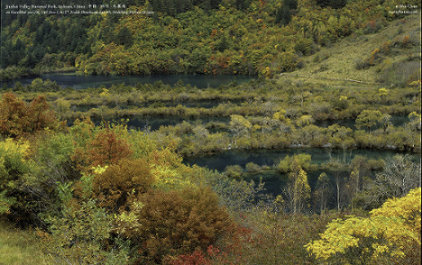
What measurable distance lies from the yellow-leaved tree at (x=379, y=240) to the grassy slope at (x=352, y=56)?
244 feet

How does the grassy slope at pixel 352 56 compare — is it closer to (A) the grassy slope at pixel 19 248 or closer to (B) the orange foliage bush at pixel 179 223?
(B) the orange foliage bush at pixel 179 223

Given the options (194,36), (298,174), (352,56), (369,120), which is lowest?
(298,174)

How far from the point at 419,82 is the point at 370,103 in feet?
45.4

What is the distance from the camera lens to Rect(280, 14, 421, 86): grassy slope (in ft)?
271

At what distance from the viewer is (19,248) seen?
11844 mm

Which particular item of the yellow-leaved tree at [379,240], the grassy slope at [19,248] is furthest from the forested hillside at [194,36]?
the yellow-leaved tree at [379,240]

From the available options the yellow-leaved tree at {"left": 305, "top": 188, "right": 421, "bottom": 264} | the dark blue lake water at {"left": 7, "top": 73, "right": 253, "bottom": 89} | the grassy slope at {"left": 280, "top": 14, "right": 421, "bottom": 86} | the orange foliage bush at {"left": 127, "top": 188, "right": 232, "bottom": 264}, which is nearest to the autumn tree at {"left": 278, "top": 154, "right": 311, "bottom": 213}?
the orange foliage bush at {"left": 127, "top": 188, "right": 232, "bottom": 264}

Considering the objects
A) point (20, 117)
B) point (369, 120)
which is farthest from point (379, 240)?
point (369, 120)

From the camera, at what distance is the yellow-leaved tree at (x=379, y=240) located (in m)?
8.80

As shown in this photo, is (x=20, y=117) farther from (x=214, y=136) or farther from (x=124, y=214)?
(x=214, y=136)

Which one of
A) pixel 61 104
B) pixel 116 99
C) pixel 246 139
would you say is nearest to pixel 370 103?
pixel 246 139

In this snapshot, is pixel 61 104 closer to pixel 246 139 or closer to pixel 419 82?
pixel 246 139

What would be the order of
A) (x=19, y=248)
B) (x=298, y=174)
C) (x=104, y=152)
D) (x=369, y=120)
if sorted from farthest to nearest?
(x=369, y=120) < (x=298, y=174) < (x=104, y=152) < (x=19, y=248)

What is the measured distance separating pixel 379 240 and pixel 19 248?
11530mm
